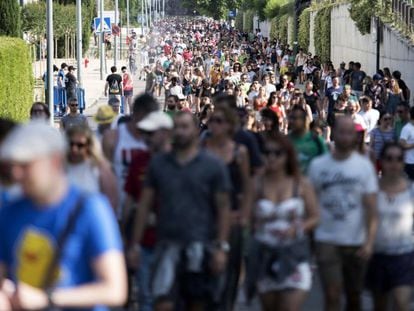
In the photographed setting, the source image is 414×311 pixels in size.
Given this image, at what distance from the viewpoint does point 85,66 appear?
69.2 metres

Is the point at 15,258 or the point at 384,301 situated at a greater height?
the point at 15,258

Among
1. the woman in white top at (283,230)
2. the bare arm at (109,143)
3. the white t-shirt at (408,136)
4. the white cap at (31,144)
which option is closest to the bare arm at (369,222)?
the woman in white top at (283,230)

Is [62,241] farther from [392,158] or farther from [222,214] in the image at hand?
[392,158]

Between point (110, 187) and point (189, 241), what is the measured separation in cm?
119

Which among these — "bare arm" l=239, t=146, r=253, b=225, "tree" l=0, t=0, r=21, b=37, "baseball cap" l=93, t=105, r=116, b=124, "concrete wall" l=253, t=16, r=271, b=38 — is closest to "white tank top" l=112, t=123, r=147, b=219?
"bare arm" l=239, t=146, r=253, b=225

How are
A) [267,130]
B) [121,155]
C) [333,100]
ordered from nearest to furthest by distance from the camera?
[121,155] < [267,130] < [333,100]

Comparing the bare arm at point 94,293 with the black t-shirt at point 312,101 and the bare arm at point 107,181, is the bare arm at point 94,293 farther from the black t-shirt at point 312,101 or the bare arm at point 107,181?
the black t-shirt at point 312,101

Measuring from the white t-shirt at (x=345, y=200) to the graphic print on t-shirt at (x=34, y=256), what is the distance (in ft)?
13.5

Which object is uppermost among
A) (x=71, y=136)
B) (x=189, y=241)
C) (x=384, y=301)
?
(x=71, y=136)

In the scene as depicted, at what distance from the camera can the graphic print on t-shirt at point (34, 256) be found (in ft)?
14.9

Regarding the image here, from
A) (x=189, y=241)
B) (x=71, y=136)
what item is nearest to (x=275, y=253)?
(x=189, y=241)

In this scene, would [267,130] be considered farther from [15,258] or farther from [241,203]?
[15,258]

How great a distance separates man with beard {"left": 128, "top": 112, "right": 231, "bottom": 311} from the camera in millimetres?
7625

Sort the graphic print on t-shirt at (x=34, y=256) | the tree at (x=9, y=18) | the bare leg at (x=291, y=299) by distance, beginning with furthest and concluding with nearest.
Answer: the tree at (x=9, y=18) → the bare leg at (x=291, y=299) → the graphic print on t-shirt at (x=34, y=256)
